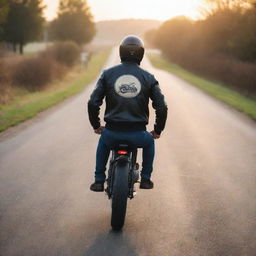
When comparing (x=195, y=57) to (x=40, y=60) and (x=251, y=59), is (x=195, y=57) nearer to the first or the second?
(x=251, y=59)

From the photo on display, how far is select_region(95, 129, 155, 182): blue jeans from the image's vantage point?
401 centimetres

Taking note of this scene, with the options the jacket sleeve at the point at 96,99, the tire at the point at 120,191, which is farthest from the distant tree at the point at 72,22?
the tire at the point at 120,191

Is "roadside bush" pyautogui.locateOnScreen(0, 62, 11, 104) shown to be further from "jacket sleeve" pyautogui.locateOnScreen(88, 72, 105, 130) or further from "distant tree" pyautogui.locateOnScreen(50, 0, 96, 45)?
"distant tree" pyautogui.locateOnScreen(50, 0, 96, 45)

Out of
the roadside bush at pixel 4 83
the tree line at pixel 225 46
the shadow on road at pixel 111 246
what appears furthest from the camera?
the tree line at pixel 225 46

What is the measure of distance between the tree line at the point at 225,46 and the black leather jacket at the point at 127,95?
15.7 m

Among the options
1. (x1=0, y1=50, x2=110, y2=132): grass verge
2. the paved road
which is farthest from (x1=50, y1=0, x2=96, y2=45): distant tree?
the paved road

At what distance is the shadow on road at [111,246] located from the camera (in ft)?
11.7

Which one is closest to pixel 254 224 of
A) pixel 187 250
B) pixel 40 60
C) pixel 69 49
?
pixel 187 250

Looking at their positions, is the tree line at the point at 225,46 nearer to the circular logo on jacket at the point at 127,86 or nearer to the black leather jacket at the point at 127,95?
the black leather jacket at the point at 127,95

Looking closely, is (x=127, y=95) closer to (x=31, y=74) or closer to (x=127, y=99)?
(x=127, y=99)

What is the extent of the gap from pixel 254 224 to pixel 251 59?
20879mm

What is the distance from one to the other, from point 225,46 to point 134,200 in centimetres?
3014

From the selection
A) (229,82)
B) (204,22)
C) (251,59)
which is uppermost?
(204,22)

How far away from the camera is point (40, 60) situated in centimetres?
2052
